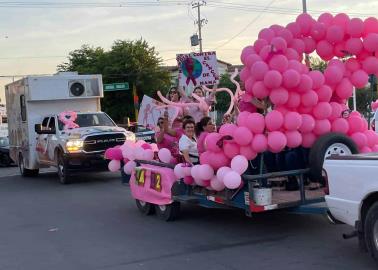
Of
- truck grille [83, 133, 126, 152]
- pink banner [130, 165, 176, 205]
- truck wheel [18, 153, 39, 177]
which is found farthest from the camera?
truck wheel [18, 153, 39, 177]

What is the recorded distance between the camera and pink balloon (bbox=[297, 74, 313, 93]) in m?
7.69

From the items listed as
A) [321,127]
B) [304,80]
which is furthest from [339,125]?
[304,80]

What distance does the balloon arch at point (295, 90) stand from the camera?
7668 millimetres

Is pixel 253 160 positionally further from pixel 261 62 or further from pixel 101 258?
pixel 101 258

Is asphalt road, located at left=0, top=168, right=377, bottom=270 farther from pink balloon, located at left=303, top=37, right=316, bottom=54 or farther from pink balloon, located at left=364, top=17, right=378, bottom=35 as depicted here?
pink balloon, located at left=364, top=17, right=378, bottom=35

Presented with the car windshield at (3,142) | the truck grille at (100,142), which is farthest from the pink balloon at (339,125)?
the car windshield at (3,142)

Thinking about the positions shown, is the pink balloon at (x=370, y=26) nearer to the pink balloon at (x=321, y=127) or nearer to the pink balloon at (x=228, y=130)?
the pink balloon at (x=321, y=127)

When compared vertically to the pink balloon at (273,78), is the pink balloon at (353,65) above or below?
above

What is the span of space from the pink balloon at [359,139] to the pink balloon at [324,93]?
2.33 feet

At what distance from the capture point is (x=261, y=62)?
304 inches

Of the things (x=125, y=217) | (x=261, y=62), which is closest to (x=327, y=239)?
(x=261, y=62)

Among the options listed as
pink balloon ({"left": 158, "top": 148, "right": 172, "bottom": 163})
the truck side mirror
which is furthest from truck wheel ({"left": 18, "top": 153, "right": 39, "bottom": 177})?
pink balloon ({"left": 158, "top": 148, "right": 172, "bottom": 163})

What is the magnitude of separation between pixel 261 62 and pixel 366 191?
8.17 ft

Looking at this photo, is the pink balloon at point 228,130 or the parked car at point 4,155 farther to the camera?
the parked car at point 4,155
